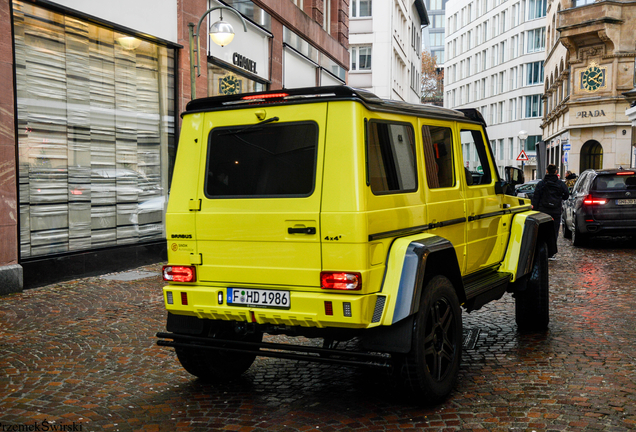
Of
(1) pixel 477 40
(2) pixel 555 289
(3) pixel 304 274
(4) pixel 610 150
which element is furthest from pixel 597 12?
(1) pixel 477 40

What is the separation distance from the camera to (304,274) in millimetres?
4348

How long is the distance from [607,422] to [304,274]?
2.11 m

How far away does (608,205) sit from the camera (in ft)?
48.4

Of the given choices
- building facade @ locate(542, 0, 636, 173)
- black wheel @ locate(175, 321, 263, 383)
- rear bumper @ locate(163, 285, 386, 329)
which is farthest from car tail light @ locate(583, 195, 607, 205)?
building facade @ locate(542, 0, 636, 173)

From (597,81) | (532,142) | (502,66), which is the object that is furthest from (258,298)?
(502,66)

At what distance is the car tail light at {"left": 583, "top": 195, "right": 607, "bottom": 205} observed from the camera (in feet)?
48.6

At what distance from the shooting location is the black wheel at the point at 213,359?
501 cm

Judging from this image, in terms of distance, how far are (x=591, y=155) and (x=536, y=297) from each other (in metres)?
37.9

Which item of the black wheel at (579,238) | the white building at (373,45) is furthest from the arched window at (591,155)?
the black wheel at (579,238)

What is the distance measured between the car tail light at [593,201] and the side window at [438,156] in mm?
10475

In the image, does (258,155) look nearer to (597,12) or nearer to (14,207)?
(14,207)

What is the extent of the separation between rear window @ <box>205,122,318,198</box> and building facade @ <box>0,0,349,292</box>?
18.6ft

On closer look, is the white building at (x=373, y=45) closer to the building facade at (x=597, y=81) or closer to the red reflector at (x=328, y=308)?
the building facade at (x=597, y=81)

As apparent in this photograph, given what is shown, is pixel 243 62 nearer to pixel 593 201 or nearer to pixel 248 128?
pixel 593 201
